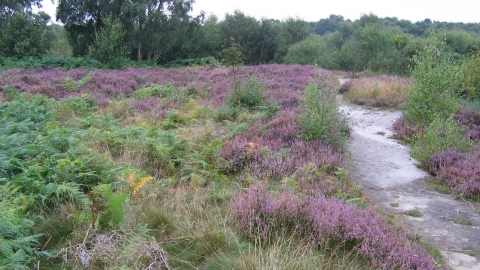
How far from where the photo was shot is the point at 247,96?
10.6 metres

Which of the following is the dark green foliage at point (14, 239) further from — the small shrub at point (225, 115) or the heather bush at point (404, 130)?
the heather bush at point (404, 130)

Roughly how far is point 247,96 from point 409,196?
5.88 meters

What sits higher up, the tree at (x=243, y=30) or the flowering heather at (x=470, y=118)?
the tree at (x=243, y=30)

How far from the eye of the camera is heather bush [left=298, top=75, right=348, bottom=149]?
727 centimetres

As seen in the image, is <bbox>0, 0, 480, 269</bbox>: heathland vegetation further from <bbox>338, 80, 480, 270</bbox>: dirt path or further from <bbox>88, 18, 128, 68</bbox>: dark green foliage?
<bbox>88, 18, 128, 68</bbox>: dark green foliage

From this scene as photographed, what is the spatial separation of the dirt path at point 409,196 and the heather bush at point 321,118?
0.55 meters

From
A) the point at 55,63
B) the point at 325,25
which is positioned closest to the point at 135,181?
the point at 55,63

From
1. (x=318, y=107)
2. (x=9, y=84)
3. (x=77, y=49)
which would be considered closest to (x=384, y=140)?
(x=318, y=107)

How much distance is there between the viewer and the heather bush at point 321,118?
7.27 m

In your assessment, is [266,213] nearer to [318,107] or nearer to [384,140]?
[318,107]

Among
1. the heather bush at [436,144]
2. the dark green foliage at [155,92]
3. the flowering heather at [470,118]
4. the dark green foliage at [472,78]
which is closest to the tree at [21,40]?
the dark green foliage at [155,92]

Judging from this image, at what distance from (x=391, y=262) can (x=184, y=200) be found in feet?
7.96

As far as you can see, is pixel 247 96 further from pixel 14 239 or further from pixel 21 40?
pixel 21 40

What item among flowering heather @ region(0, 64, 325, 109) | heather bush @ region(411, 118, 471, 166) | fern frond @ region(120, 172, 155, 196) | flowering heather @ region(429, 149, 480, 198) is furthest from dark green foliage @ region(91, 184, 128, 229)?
flowering heather @ region(0, 64, 325, 109)
